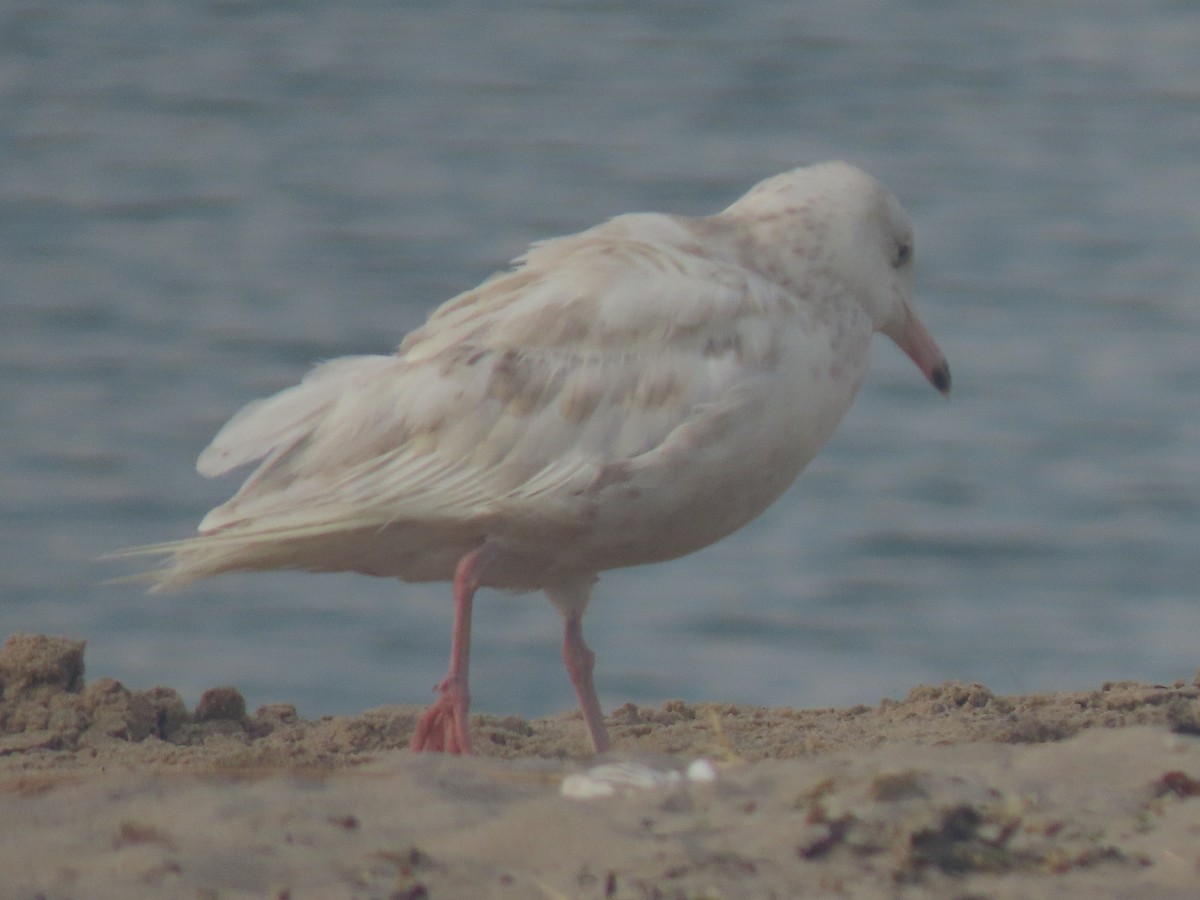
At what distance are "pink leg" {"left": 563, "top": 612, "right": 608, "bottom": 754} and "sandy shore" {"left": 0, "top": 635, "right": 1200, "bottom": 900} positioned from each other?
1.03 metres

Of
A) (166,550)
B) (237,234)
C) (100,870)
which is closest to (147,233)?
(237,234)

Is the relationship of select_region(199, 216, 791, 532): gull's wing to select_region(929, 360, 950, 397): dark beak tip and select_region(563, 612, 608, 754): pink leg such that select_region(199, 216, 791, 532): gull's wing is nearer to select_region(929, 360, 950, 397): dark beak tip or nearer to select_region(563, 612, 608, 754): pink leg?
select_region(563, 612, 608, 754): pink leg

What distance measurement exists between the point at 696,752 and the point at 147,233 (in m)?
13.7

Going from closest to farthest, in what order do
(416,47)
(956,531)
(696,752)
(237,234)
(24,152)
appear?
1. (696,752)
2. (956,531)
3. (237,234)
4. (24,152)
5. (416,47)

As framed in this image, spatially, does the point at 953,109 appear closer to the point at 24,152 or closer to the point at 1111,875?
the point at 24,152

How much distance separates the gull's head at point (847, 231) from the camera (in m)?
6.88

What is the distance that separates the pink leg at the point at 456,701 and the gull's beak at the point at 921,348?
1.81 meters

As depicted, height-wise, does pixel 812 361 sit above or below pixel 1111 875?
above

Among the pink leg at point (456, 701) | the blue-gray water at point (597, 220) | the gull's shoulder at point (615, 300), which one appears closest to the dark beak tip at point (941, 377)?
the gull's shoulder at point (615, 300)

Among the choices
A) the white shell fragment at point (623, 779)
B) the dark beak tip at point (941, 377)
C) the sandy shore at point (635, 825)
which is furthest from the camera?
the dark beak tip at point (941, 377)

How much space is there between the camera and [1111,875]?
4.36 metres

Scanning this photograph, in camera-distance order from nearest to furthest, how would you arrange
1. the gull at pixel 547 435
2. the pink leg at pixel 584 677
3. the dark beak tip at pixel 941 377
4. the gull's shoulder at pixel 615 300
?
the gull at pixel 547 435 < the gull's shoulder at pixel 615 300 < the pink leg at pixel 584 677 < the dark beak tip at pixel 941 377

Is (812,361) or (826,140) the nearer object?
(812,361)

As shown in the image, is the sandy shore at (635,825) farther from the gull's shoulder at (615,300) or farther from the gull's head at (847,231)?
the gull's head at (847,231)
